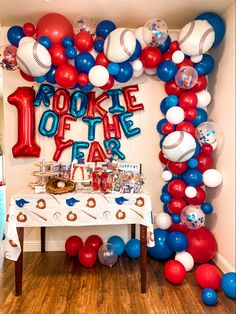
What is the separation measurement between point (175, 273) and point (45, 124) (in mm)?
1926

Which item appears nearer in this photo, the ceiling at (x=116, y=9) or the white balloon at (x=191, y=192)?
the ceiling at (x=116, y=9)

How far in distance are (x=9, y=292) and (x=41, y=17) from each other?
2535mm

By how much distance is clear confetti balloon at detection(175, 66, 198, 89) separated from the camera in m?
2.33

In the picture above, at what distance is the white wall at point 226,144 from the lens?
2.29m

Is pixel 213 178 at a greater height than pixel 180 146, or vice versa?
pixel 180 146

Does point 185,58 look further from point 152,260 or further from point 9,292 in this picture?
point 9,292

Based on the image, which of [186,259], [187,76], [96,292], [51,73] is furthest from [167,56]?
[96,292]

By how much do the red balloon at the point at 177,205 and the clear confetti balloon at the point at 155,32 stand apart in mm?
1502

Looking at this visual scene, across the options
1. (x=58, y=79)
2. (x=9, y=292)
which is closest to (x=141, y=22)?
(x=58, y=79)

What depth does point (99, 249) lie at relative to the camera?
2.56 meters

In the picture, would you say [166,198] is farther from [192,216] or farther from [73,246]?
[73,246]

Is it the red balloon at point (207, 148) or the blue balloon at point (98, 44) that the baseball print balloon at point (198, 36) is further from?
the red balloon at point (207, 148)

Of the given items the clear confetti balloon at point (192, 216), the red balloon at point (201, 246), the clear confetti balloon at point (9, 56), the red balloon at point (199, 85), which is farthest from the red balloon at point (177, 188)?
the clear confetti balloon at point (9, 56)

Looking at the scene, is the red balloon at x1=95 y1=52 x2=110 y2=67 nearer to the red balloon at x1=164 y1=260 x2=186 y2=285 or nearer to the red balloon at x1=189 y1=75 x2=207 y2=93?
the red balloon at x1=189 y1=75 x2=207 y2=93
